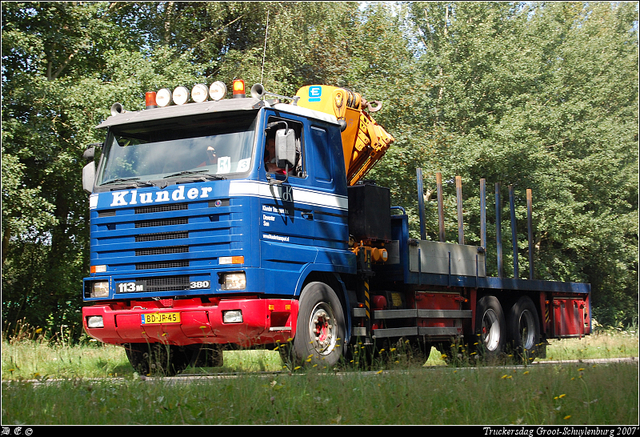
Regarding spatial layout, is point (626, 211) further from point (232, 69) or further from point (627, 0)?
point (232, 69)

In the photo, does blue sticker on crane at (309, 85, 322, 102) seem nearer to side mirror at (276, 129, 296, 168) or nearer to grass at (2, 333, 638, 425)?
side mirror at (276, 129, 296, 168)

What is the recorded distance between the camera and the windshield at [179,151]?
8.97 meters

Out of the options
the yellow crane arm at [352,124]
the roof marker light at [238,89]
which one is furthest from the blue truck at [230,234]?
the yellow crane arm at [352,124]

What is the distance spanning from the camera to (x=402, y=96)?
24.0 m

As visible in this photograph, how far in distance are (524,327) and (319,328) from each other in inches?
242

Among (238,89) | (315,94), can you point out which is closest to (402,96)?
(315,94)

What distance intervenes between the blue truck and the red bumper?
0.05ft

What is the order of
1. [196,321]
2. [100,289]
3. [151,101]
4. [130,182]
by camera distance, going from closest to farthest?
1. [196,321]
2. [130,182]
3. [100,289]
4. [151,101]

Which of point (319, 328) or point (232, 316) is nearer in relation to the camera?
point (232, 316)

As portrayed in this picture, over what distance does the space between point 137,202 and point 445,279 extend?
5389 millimetres

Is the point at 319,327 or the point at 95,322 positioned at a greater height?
the point at 95,322

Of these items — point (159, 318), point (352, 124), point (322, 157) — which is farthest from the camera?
point (352, 124)

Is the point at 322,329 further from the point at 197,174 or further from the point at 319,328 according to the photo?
the point at 197,174

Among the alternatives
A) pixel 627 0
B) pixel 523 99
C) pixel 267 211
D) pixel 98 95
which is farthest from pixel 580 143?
pixel 267 211
